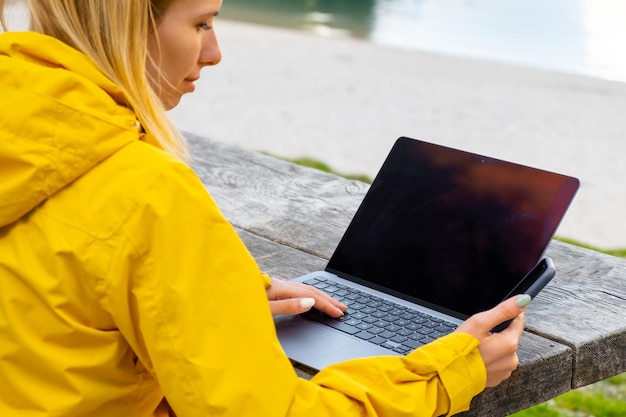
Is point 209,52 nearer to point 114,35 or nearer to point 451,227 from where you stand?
point 114,35

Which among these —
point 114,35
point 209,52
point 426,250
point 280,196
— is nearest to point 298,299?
point 426,250

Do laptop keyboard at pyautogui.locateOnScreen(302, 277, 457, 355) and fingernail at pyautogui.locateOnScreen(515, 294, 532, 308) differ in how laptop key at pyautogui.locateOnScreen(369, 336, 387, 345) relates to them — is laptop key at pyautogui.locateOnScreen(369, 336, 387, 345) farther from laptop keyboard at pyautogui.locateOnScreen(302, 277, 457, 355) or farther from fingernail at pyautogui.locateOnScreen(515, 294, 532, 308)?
fingernail at pyautogui.locateOnScreen(515, 294, 532, 308)

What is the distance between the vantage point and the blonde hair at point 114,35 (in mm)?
1033

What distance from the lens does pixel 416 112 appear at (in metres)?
7.48

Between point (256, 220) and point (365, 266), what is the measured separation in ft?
1.26

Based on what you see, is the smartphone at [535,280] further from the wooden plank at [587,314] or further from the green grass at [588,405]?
the green grass at [588,405]

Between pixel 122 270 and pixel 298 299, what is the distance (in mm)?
422

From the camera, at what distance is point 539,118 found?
7465 millimetres

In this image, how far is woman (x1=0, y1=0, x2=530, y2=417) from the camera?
37.4 inches

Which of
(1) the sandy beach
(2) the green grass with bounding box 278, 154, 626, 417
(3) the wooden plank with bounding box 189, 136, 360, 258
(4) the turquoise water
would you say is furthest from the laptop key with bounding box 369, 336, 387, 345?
(4) the turquoise water

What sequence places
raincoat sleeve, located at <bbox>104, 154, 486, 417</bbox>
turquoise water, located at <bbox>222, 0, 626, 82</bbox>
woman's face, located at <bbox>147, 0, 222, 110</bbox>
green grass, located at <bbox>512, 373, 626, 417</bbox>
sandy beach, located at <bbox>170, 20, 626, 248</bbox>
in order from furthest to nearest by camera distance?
turquoise water, located at <bbox>222, 0, 626, 82</bbox>
sandy beach, located at <bbox>170, 20, 626, 248</bbox>
green grass, located at <bbox>512, 373, 626, 417</bbox>
woman's face, located at <bbox>147, 0, 222, 110</bbox>
raincoat sleeve, located at <bbox>104, 154, 486, 417</bbox>

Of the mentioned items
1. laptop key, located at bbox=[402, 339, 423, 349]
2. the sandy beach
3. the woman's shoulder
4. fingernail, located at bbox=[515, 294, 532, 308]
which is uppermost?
the woman's shoulder

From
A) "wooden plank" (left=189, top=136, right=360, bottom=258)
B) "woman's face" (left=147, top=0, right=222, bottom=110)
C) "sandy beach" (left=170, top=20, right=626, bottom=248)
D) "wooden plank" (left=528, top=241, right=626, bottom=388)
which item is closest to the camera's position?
"woman's face" (left=147, top=0, right=222, bottom=110)

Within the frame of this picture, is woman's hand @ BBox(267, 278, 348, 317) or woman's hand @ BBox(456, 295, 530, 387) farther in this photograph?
woman's hand @ BBox(267, 278, 348, 317)
